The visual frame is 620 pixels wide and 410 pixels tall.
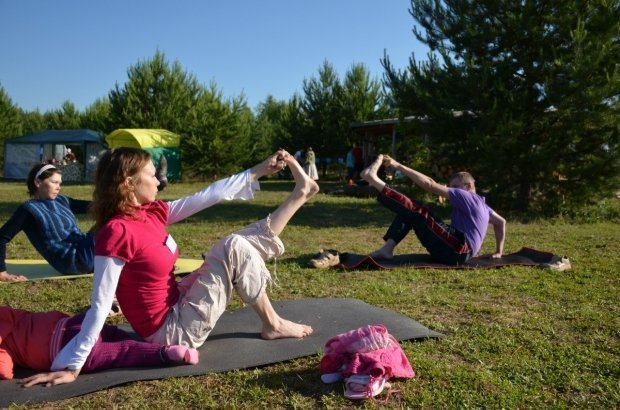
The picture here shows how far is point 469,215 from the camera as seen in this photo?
623cm

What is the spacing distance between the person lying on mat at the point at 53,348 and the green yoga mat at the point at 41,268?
2.75 m

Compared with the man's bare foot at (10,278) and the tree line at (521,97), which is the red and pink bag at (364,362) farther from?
the tree line at (521,97)

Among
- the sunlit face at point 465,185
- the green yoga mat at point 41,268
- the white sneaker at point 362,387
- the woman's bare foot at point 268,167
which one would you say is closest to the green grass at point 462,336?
the white sneaker at point 362,387

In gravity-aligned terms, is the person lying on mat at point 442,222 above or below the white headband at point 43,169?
below

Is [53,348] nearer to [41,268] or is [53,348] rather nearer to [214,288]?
[214,288]

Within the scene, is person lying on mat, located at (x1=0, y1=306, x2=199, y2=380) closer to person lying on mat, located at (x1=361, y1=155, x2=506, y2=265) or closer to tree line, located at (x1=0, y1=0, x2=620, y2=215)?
person lying on mat, located at (x1=361, y1=155, x2=506, y2=265)

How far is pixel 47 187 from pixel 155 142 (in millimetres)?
21021

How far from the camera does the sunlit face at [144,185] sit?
10.1 ft

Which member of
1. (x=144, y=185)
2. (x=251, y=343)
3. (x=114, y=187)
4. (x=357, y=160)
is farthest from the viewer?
(x=357, y=160)

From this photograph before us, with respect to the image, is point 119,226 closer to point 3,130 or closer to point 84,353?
point 84,353

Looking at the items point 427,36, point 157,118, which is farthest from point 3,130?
point 427,36

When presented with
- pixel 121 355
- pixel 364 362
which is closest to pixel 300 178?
pixel 364 362

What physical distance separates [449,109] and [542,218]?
3.12 meters

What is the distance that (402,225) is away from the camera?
6668mm
